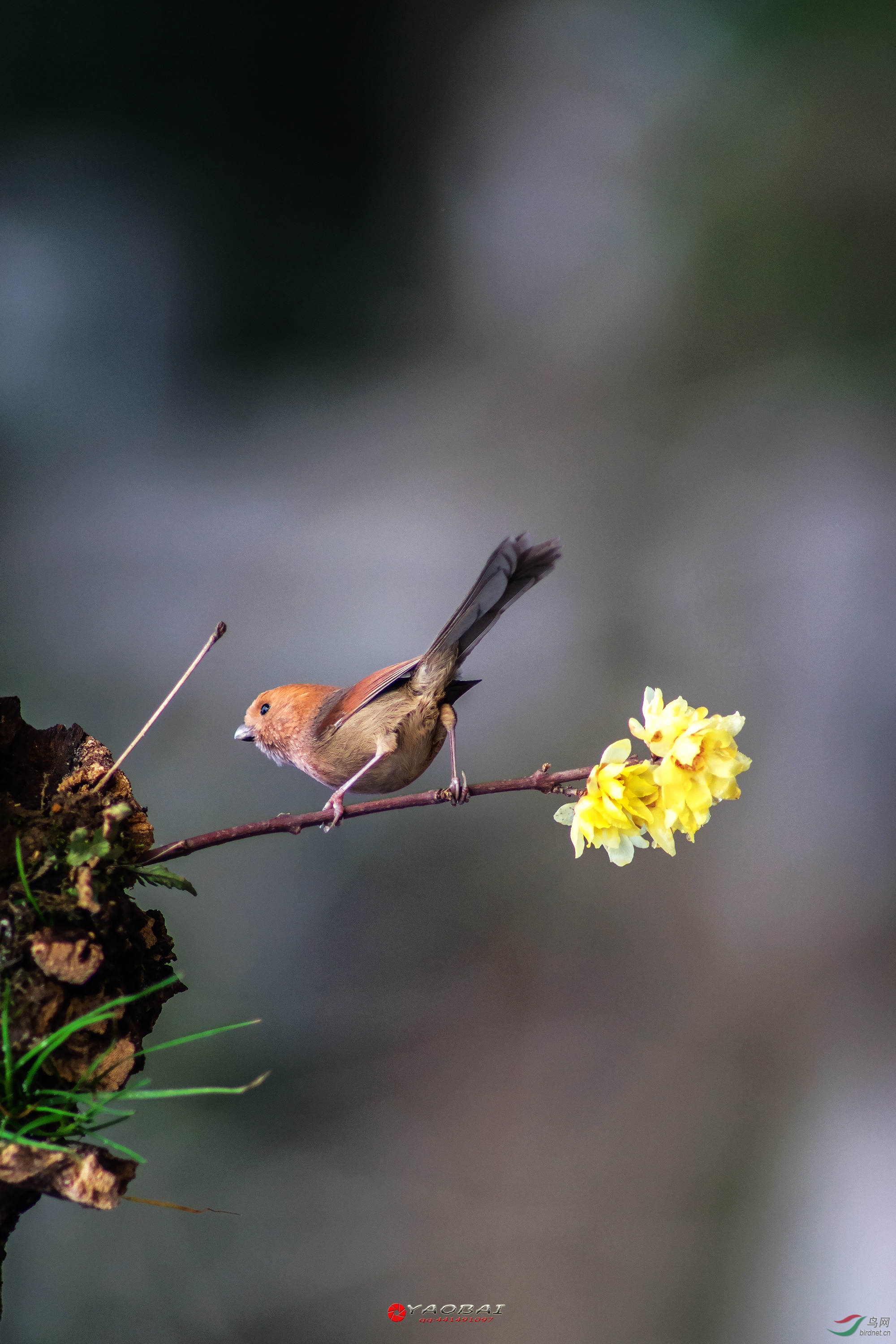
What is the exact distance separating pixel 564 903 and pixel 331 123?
5.67 ft

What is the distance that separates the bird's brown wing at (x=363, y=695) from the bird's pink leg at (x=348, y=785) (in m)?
0.06

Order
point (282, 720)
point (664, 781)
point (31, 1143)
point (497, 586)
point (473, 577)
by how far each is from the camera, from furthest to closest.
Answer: point (473, 577)
point (282, 720)
point (497, 586)
point (664, 781)
point (31, 1143)

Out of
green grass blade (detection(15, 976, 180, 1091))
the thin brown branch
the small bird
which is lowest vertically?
green grass blade (detection(15, 976, 180, 1091))

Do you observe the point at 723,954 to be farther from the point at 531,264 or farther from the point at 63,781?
the point at 531,264

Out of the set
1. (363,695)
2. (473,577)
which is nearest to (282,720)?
(363,695)

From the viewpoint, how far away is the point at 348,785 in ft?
3.58

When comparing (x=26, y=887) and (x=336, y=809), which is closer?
(x=26, y=887)

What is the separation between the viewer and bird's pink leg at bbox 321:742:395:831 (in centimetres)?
100

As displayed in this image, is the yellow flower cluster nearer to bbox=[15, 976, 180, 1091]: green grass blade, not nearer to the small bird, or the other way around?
the small bird

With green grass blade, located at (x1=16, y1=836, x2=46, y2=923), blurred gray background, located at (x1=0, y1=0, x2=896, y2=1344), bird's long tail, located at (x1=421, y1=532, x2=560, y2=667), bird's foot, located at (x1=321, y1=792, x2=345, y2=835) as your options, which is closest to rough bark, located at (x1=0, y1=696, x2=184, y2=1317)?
green grass blade, located at (x1=16, y1=836, x2=46, y2=923)

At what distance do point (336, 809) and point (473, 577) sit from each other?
1003 millimetres

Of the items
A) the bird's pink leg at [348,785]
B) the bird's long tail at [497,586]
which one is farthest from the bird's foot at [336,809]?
the bird's long tail at [497,586]

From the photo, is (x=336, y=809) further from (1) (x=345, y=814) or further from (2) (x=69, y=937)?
(2) (x=69, y=937)

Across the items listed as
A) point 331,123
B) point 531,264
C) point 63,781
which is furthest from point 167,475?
point 63,781
